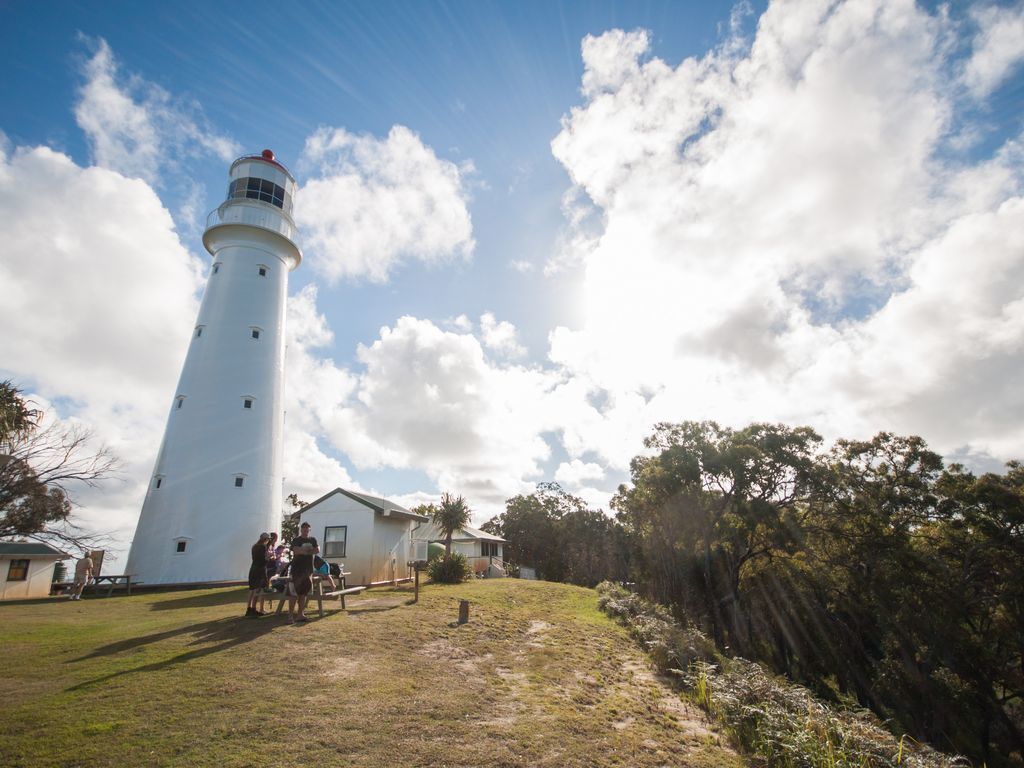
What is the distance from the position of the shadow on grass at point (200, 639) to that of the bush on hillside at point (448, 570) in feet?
40.2

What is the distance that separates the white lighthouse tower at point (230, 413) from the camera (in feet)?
59.3

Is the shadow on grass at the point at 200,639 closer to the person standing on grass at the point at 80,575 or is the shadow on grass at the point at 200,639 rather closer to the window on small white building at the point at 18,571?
the person standing on grass at the point at 80,575

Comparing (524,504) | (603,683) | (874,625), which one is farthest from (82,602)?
(524,504)

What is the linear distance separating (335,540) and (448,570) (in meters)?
5.31

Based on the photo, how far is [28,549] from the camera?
72.7 feet

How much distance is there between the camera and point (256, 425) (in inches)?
791

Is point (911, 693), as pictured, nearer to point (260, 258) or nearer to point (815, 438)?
point (815, 438)

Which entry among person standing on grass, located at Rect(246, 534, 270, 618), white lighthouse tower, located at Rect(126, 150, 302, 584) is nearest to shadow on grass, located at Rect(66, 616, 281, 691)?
person standing on grass, located at Rect(246, 534, 270, 618)

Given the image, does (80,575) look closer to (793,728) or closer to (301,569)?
(301,569)

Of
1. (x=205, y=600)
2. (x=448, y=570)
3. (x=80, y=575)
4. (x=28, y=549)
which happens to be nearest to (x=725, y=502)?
(x=448, y=570)

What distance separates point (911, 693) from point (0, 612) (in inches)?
1252

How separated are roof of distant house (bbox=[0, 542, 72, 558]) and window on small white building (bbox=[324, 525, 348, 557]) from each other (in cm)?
1358

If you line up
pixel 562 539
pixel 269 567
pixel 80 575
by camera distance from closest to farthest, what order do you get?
pixel 269 567 < pixel 80 575 < pixel 562 539

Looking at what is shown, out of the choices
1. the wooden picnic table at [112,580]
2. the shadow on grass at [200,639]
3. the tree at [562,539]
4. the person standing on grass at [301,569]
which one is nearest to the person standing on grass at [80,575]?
the wooden picnic table at [112,580]
